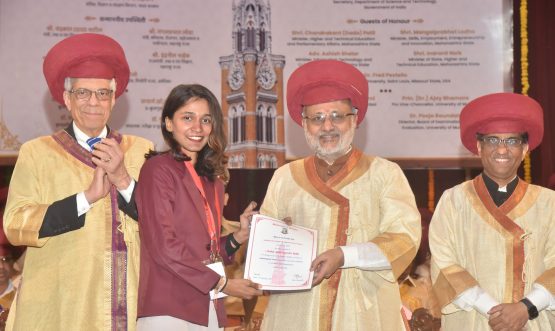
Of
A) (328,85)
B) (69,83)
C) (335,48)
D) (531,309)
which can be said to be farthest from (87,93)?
(335,48)

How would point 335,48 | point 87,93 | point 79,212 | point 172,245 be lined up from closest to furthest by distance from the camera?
point 172,245, point 79,212, point 87,93, point 335,48

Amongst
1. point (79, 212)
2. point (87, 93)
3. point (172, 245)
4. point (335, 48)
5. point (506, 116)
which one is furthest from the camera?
point (335, 48)

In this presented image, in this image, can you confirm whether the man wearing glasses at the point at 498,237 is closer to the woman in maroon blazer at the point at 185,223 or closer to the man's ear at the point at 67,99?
the woman in maroon blazer at the point at 185,223

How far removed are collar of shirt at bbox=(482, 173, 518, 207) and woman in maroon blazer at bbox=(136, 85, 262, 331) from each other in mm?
1356

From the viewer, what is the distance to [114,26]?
7586 millimetres

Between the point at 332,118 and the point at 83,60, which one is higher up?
the point at 83,60

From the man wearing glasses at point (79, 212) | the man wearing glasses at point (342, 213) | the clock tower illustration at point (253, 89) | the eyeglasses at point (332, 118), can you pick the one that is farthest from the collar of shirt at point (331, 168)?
the clock tower illustration at point (253, 89)

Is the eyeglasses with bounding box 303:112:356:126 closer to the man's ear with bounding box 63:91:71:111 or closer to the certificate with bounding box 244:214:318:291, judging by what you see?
the certificate with bounding box 244:214:318:291

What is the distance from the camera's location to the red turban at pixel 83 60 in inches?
153

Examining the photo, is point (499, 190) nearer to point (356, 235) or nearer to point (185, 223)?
point (356, 235)

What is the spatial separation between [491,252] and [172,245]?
5.58 ft

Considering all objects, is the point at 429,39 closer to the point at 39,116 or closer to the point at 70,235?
the point at 39,116

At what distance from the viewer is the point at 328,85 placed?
4.09 meters

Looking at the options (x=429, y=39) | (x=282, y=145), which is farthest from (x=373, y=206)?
(x=429, y=39)
